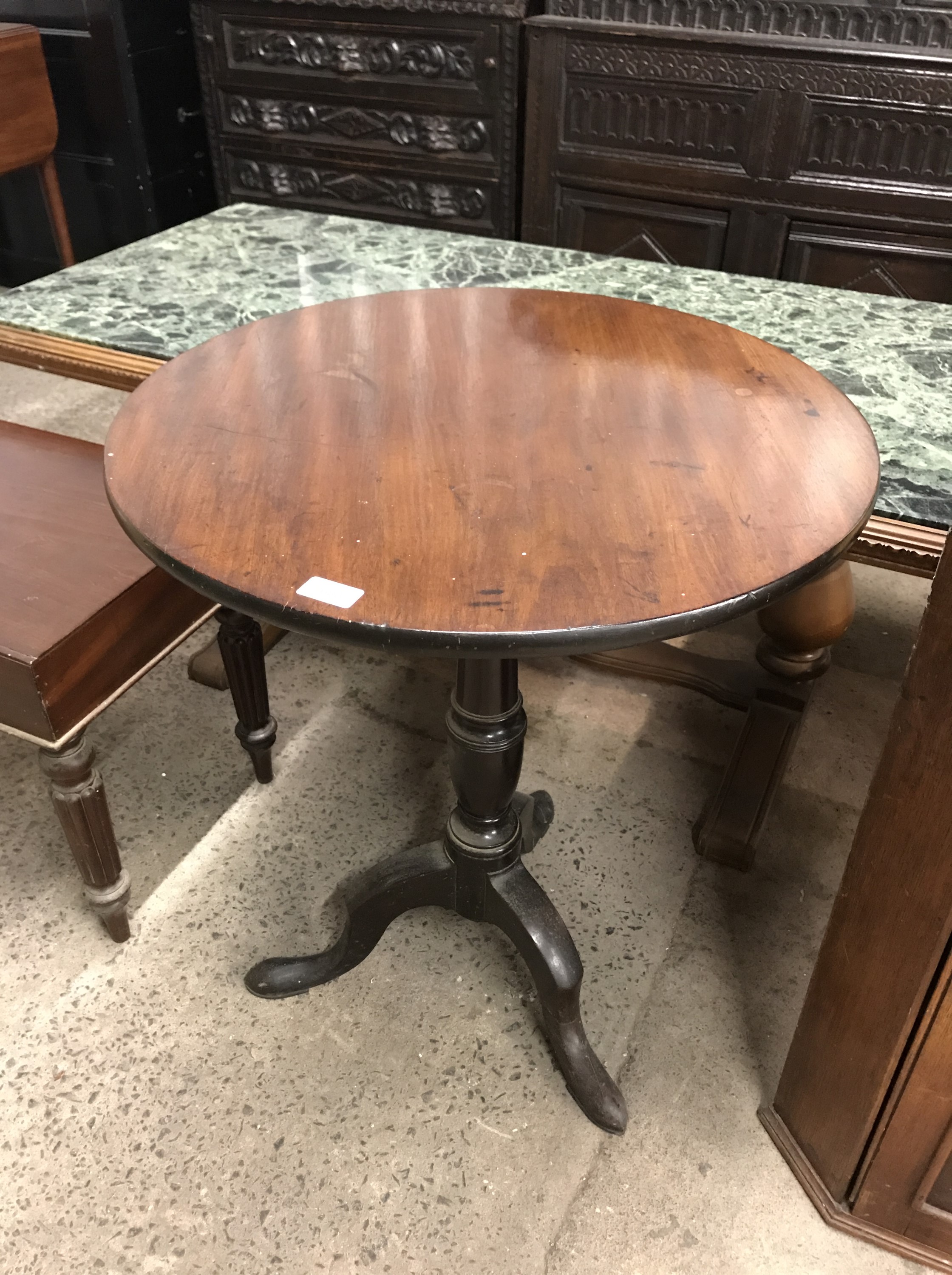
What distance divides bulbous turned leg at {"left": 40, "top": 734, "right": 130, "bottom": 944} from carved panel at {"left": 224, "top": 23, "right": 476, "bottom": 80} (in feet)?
7.55

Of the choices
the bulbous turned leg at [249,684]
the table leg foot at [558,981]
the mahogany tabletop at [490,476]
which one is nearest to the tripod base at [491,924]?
the table leg foot at [558,981]

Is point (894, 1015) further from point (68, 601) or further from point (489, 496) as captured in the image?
point (68, 601)

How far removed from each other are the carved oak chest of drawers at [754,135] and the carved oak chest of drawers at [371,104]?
121 millimetres

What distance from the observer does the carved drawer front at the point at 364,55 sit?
9.09 feet

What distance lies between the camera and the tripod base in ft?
4.37

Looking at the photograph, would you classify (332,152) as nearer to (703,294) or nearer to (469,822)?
(703,294)

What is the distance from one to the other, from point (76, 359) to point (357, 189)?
175 cm

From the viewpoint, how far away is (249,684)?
1724mm

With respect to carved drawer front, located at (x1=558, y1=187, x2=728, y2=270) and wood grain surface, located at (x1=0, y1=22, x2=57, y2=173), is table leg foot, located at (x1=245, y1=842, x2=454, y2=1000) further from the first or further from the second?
wood grain surface, located at (x1=0, y1=22, x2=57, y2=173)

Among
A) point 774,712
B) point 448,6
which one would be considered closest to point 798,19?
Answer: point 448,6

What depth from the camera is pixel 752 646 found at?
2.29 meters

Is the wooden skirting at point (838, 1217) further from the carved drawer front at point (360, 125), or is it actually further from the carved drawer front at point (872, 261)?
the carved drawer front at point (360, 125)

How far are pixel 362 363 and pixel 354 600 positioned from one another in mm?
568

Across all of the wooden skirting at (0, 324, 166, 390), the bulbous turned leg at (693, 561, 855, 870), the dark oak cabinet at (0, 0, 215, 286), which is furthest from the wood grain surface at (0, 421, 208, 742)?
the dark oak cabinet at (0, 0, 215, 286)
